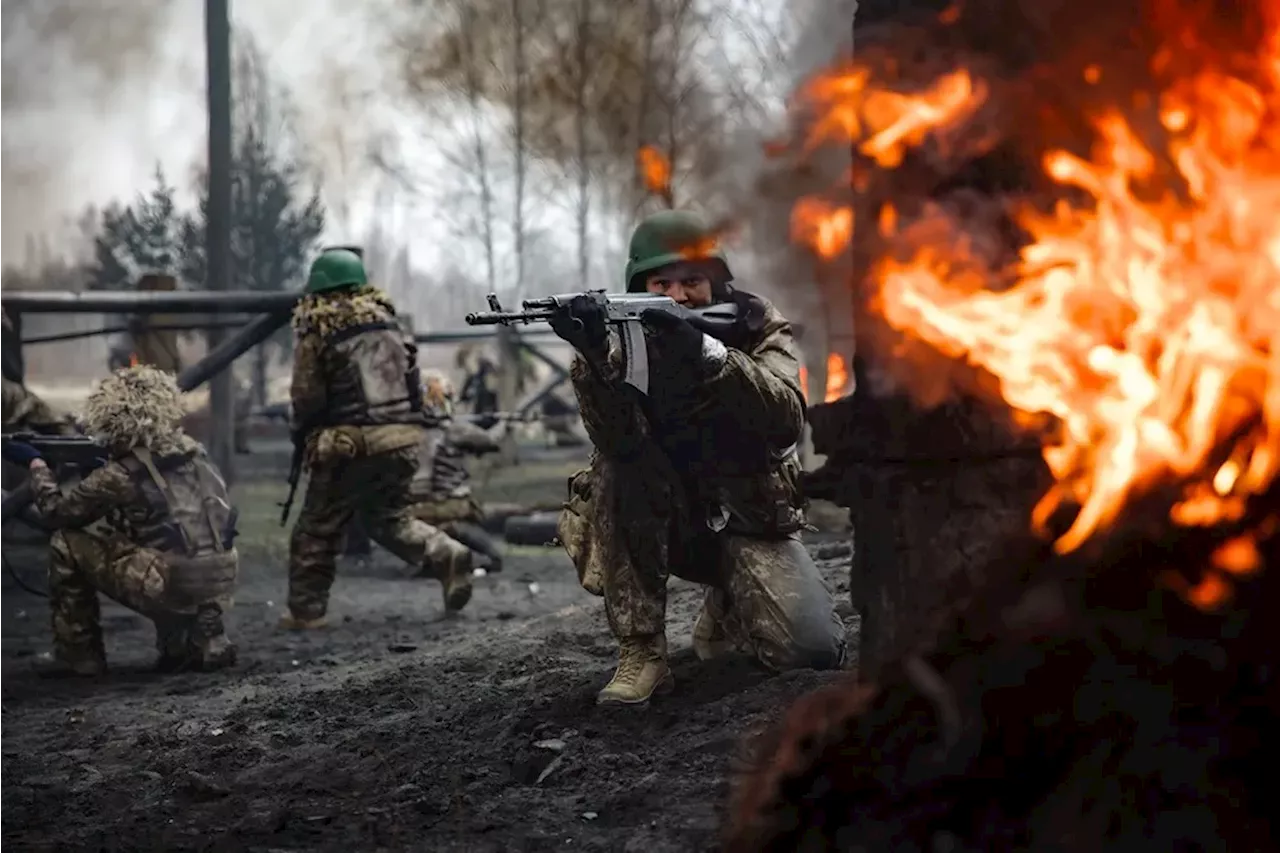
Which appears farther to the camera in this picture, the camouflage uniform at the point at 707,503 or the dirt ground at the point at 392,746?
the camouflage uniform at the point at 707,503

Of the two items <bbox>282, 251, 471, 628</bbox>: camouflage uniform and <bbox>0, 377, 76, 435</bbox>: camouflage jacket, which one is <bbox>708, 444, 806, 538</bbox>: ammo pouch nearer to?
<bbox>282, 251, 471, 628</bbox>: camouflage uniform

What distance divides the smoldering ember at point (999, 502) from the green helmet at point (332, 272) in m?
3.97

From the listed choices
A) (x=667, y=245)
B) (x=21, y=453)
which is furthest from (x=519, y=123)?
(x=667, y=245)

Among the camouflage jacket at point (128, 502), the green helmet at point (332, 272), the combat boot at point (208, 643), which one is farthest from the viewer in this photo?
the green helmet at point (332, 272)

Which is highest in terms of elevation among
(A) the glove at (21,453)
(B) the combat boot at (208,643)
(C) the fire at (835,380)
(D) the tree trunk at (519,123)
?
(D) the tree trunk at (519,123)

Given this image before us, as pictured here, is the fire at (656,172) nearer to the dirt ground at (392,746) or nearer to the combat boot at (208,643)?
the dirt ground at (392,746)

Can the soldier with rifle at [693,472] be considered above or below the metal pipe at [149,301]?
below

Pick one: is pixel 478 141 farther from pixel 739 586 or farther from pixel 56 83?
pixel 739 586

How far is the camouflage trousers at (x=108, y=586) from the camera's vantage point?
21.5 feet

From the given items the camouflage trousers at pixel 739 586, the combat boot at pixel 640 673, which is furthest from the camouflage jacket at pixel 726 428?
the combat boot at pixel 640 673

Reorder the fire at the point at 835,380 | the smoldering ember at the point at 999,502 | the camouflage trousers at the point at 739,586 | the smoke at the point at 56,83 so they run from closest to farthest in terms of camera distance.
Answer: the smoldering ember at the point at 999,502 < the fire at the point at 835,380 < the camouflage trousers at the point at 739,586 < the smoke at the point at 56,83

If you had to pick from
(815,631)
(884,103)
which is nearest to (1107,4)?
(884,103)

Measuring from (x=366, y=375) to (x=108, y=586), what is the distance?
198cm

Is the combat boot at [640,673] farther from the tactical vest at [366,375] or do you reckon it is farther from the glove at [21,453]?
the tactical vest at [366,375]
